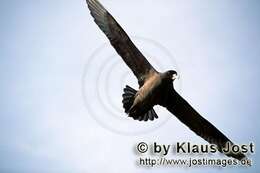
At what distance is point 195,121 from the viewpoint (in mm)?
18797

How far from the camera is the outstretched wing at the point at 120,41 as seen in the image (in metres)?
17.8

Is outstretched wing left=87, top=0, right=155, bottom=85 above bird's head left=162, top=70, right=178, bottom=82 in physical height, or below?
above

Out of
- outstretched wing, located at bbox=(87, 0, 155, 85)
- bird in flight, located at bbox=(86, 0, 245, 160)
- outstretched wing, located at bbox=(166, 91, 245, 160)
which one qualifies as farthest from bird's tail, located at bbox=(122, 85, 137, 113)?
outstretched wing, located at bbox=(166, 91, 245, 160)

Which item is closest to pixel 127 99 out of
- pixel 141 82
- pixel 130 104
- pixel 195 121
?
pixel 130 104

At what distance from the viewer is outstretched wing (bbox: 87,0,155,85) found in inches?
701

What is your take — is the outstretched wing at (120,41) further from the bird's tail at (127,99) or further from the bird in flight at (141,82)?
the bird's tail at (127,99)

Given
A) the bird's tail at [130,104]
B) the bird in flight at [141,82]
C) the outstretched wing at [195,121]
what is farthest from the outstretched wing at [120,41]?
the outstretched wing at [195,121]

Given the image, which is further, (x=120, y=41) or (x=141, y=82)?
(x=141, y=82)

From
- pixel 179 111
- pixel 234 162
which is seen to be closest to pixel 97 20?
pixel 179 111

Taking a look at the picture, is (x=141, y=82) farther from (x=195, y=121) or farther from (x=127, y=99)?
(x=195, y=121)

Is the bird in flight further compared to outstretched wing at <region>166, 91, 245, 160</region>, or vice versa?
outstretched wing at <region>166, 91, 245, 160</region>

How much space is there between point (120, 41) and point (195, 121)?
9.18 feet

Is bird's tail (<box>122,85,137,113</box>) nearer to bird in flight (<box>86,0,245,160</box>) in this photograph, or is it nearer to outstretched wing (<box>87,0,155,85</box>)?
bird in flight (<box>86,0,245,160</box>)

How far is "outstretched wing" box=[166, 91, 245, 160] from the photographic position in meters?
A: 18.5
